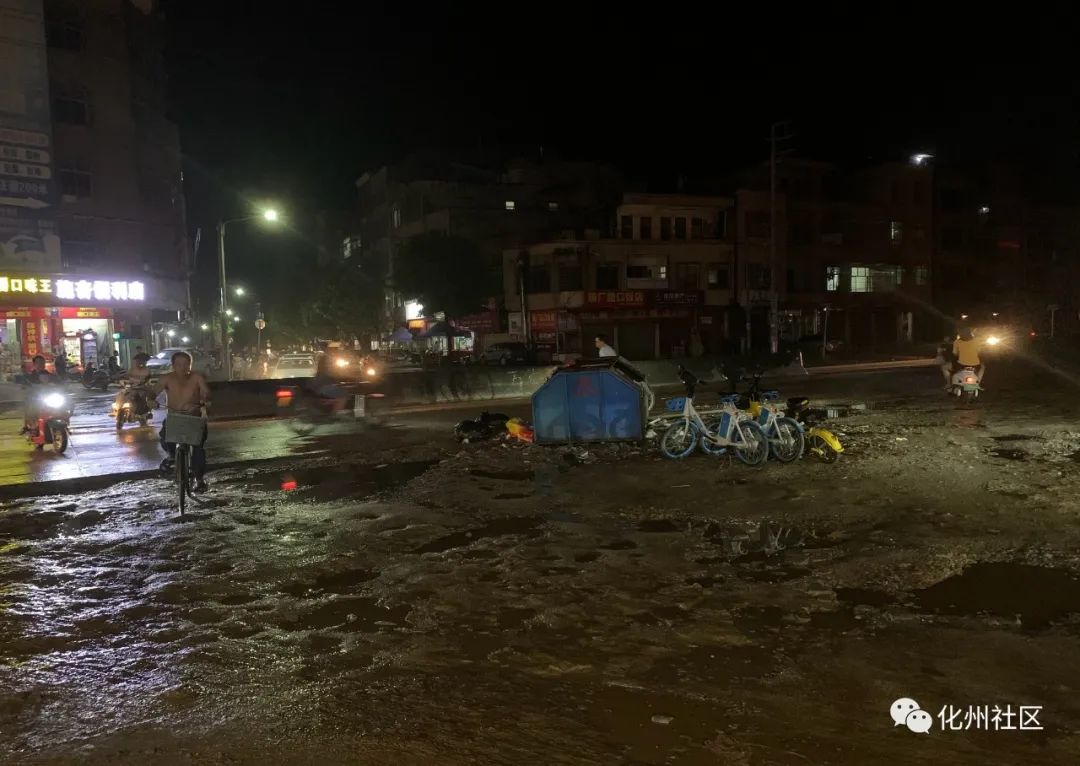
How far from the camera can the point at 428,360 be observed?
48.7m

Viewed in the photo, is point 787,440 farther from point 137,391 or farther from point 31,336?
point 31,336

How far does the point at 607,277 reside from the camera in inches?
1949

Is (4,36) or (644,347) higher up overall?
(4,36)

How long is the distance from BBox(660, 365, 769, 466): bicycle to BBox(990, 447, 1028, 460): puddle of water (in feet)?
11.5

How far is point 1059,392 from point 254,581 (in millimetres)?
21660

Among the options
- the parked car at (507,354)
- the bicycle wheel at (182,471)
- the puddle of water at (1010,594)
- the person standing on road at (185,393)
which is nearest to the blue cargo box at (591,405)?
the person standing on road at (185,393)

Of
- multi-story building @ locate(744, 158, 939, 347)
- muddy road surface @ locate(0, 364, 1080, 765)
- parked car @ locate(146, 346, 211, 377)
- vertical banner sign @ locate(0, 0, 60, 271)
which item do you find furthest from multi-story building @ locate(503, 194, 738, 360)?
muddy road surface @ locate(0, 364, 1080, 765)

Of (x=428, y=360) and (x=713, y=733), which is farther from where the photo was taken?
(x=428, y=360)

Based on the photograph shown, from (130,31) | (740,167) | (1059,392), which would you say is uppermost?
(130,31)

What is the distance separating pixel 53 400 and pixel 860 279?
53213mm

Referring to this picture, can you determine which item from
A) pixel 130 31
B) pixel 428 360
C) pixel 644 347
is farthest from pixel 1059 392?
pixel 130 31

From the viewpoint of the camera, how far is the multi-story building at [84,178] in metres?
30.4

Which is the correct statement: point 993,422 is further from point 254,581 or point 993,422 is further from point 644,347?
point 644,347

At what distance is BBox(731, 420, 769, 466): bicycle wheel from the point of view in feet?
35.9
